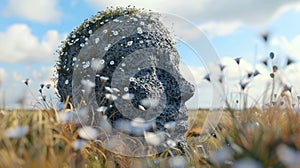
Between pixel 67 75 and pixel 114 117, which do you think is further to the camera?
pixel 67 75

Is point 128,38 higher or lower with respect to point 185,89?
higher

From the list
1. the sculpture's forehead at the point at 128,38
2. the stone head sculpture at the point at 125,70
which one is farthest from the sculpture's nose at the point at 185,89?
the sculpture's forehead at the point at 128,38

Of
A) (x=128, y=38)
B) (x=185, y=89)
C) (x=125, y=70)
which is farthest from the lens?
(x=185, y=89)

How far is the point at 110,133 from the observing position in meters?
5.61

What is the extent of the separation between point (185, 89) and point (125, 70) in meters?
1.04

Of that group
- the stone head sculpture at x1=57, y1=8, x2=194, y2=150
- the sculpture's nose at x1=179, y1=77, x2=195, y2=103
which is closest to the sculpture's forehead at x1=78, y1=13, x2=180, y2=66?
the stone head sculpture at x1=57, y1=8, x2=194, y2=150

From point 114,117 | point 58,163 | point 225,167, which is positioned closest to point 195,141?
point 114,117

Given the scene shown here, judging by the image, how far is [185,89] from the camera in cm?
638

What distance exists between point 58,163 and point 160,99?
332 centimetres

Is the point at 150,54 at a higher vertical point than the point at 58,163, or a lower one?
higher

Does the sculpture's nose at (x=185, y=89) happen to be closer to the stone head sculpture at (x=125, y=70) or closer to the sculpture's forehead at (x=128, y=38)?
the stone head sculpture at (x=125, y=70)

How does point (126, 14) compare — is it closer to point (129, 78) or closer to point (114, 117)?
point (129, 78)

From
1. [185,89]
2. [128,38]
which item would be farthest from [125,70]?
[185,89]

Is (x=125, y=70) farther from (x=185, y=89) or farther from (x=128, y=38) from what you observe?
(x=185, y=89)
